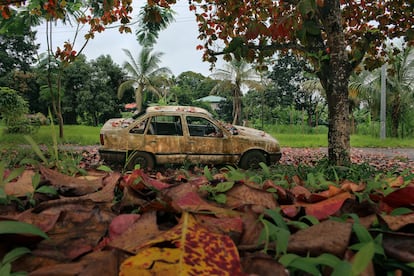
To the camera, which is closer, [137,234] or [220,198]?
[137,234]

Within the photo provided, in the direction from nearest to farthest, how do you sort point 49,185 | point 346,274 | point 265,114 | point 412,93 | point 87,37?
1. point 346,274
2. point 49,185
3. point 87,37
4. point 412,93
5. point 265,114

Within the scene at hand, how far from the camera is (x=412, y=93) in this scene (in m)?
16.2

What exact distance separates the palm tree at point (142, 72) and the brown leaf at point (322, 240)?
2307 centimetres

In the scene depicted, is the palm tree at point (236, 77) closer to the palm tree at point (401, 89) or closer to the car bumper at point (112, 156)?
the palm tree at point (401, 89)

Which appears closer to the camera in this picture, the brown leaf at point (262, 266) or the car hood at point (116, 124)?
the brown leaf at point (262, 266)

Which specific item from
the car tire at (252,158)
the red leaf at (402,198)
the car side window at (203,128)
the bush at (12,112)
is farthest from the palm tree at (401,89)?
the red leaf at (402,198)

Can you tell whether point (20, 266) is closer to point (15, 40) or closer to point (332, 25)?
point (332, 25)

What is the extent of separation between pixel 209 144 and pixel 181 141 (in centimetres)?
48

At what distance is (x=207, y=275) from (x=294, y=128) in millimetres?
19522

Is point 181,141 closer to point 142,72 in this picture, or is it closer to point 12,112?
point 12,112

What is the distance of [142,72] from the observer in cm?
2352

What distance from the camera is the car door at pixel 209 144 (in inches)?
252

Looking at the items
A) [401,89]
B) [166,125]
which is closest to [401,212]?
[166,125]

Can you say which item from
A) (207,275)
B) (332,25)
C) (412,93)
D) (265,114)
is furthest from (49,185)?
(265,114)
